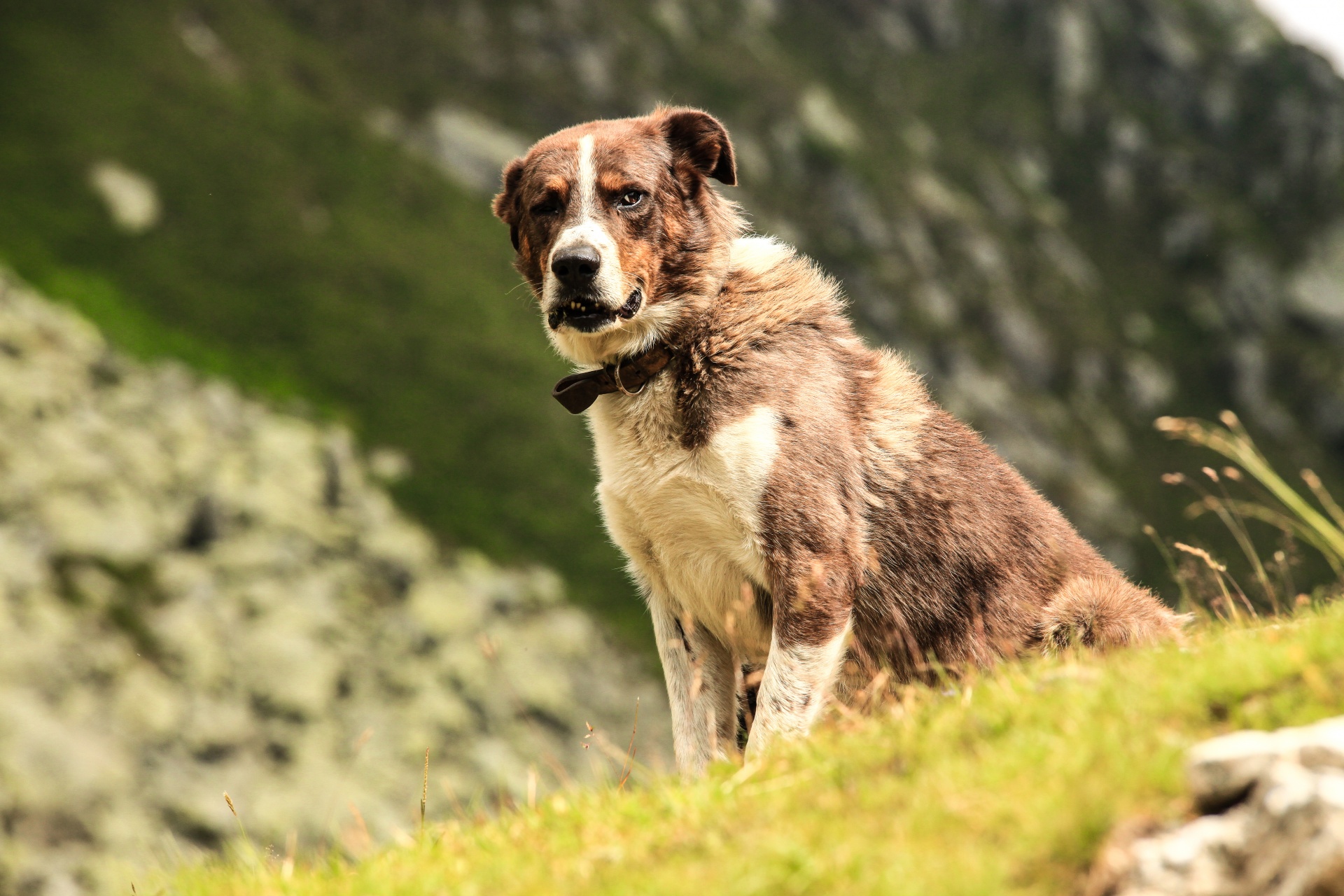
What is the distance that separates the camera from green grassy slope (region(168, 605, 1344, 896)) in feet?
12.3

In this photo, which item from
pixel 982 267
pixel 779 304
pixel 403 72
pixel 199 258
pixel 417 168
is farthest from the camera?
pixel 982 267

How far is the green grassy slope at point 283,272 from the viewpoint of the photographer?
8462cm

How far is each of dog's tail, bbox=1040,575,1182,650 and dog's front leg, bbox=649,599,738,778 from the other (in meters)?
2.09

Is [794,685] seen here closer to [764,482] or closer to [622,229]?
[764,482]

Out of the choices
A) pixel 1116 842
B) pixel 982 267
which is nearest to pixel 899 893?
pixel 1116 842

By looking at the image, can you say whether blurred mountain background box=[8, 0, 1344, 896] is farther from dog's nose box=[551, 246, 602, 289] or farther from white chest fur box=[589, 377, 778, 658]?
dog's nose box=[551, 246, 602, 289]

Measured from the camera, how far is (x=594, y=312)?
7637 millimetres

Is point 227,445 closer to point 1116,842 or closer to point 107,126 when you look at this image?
point 107,126

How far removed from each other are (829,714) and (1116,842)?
10.2 ft

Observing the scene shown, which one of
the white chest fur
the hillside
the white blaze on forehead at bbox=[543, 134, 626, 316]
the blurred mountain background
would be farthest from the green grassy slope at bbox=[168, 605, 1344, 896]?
the hillside

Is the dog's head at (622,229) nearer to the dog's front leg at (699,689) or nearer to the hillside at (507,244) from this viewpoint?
the dog's front leg at (699,689)

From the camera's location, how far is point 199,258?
89.7 meters

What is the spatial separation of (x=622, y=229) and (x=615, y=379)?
103cm

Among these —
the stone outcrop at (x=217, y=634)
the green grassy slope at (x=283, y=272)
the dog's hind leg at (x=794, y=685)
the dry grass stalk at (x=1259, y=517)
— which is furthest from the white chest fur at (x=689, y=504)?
the green grassy slope at (x=283, y=272)
